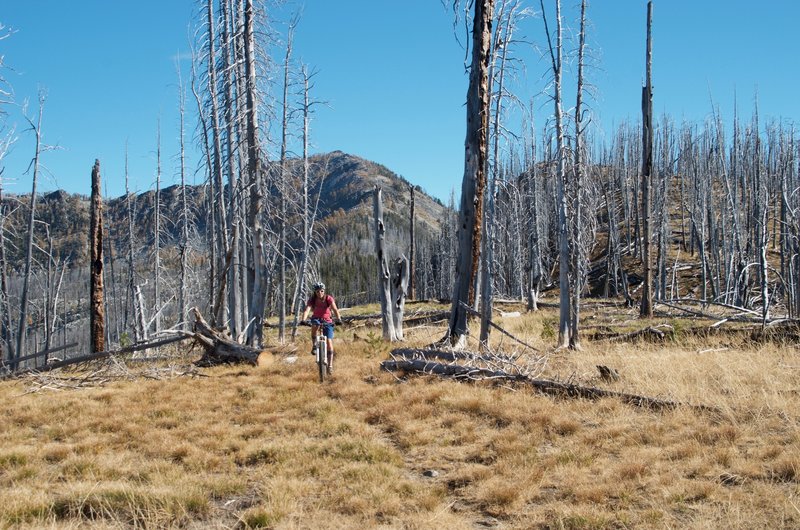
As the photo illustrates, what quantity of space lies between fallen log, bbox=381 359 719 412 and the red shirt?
1464 millimetres

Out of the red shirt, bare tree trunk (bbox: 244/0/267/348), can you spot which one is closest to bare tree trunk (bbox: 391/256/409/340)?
bare tree trunk (bbox: 244/0/267/348)

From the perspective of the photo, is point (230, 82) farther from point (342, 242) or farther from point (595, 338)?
point (342, 242)

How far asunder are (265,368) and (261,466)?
5.99 meters

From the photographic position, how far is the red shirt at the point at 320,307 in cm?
1109

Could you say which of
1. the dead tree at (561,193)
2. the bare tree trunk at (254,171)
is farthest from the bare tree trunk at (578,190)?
the bare tree trunk at (254,171)

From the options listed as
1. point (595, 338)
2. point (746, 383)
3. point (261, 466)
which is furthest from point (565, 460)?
point (595, 338)

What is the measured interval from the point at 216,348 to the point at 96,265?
20.0 ft

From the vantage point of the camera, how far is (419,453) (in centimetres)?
672

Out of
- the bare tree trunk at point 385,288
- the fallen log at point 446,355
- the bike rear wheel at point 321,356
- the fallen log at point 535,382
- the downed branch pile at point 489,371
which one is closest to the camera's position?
the fallen log at point 535,382

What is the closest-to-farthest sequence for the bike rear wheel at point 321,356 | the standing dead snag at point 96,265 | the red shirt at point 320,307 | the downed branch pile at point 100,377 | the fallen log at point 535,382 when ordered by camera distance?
the fallen log at point 535,382 → the bike rear wheel at point 321,356 → the red shirt at point 320,307 → the downed branch pile at point 100,377 → the standing dead snag at point 96,265

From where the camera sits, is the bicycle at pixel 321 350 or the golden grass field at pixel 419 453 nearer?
the golden grass field at pixel 419 453

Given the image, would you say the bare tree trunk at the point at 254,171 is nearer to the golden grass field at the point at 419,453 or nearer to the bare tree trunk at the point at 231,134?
the bare tree trunk at the point at 231,134

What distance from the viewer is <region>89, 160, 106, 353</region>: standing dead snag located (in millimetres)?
16719

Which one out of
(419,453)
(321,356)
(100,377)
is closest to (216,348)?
(100,377)
